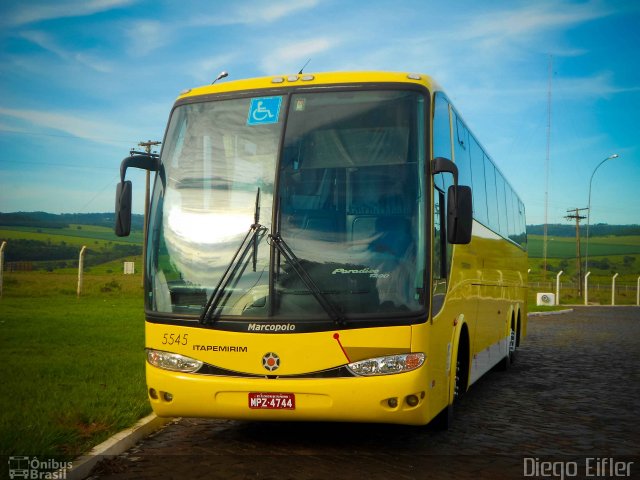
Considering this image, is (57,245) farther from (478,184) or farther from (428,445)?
(428,445)

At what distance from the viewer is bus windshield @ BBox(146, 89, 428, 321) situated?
22.3ft

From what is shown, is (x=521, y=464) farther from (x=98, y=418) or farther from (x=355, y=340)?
(x=98, y=418)

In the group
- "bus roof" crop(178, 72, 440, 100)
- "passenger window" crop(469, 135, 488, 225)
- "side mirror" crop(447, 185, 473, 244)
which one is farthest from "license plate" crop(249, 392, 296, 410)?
"passenger window" crop(469, 135, 488, 225)

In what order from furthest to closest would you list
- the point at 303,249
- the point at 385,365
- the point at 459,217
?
the point at 459,217 → the point at 303,249 → the point at 385,365

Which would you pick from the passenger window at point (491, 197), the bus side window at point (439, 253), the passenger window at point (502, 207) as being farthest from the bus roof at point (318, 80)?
the passenger window at point (502, 207)

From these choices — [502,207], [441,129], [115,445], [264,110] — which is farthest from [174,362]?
[502,207]

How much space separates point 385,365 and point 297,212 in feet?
5.05

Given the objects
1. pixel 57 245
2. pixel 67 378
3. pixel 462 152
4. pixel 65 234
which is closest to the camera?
pixel 462 152

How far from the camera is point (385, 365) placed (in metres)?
6.60

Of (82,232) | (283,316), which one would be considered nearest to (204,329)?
(283,316)

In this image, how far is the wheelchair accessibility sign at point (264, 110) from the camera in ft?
24.1

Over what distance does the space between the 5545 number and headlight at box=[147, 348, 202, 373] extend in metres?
0.10

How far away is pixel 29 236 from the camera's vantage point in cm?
8281

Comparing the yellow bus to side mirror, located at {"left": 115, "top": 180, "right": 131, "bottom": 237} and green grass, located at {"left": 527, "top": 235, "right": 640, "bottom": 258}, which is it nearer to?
side mirror, located at {"left": 115, "top": 180, "right": 131, "bottom": 237}
